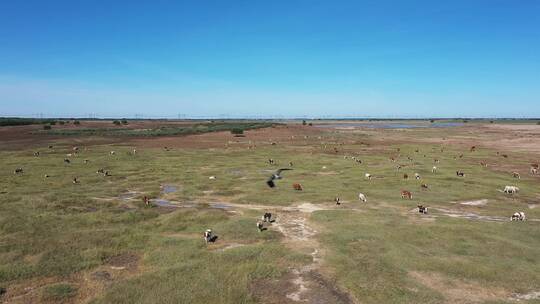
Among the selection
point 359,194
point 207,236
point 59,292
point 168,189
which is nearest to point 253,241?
point 207,236

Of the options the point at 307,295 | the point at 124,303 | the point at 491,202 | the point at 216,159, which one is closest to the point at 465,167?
Result: the point at 491,202

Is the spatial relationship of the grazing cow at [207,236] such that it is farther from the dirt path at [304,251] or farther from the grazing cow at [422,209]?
the grazing cow at [422,209]

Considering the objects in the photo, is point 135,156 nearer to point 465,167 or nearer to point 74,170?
point 74,170

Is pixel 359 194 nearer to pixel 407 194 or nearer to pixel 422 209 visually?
pixel 407 194

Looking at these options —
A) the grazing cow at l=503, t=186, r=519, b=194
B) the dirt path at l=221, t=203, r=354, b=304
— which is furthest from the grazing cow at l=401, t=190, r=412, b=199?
the grazing cow at l=503, t=186, r=519, b=194

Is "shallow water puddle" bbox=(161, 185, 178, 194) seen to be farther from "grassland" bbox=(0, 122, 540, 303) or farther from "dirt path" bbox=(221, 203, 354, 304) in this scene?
"dirt path" bbox=(221, 203, 354, 304)

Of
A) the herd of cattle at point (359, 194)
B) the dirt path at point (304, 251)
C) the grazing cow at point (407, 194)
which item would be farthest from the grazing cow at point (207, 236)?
the grazing cow at point (407, 194)
